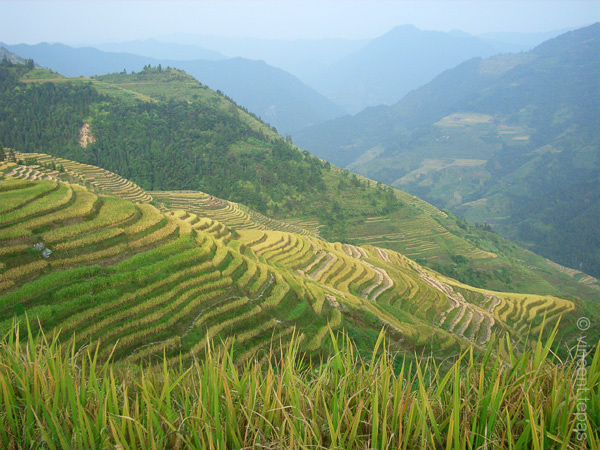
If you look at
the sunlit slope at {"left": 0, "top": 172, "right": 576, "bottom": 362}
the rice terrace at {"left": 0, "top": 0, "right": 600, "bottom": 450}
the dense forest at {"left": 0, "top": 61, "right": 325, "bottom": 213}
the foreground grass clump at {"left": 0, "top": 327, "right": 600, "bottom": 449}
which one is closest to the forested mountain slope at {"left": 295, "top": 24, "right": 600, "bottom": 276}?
the rice terrace at {"left": 0, "top": 0, "right": 600, "bottom": 450}

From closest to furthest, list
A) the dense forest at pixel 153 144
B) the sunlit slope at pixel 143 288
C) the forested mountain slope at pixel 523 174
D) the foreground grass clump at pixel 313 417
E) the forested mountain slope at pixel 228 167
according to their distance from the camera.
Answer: the foreground grass clump at pixel 313 417 → the sunlit slope at pixel 143 288 → the forested mountain slope at pixel 228 167 → the dense forest at pixel 153 144 → the forested mountain slope at pixel 523 174

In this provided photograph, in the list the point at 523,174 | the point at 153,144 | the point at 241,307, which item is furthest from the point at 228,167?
→ the point at 523,174

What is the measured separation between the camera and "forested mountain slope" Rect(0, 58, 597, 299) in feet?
191

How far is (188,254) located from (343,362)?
32.6 ft

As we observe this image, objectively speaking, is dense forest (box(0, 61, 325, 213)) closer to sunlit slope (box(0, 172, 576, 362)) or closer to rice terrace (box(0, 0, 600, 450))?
rice terrace (box(0, 0, 600, 450))

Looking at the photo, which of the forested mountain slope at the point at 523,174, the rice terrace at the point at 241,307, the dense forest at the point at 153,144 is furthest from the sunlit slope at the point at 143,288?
the forested mountain slope at the point at 523,174

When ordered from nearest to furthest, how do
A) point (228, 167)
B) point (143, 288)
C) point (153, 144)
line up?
point (143, 288) → point (228, 167) → point (153, 144)

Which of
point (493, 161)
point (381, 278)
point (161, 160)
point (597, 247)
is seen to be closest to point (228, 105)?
point (161, 160)

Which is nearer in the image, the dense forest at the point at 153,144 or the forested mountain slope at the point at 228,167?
the forested mountain slope at the point at 228,167

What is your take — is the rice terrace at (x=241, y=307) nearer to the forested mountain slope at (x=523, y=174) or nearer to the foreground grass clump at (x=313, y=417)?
the foreground grass clump at (x=313, y=417)

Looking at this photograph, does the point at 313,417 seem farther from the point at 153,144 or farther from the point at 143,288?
the point at 153,144

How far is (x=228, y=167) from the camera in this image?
68.9 metres

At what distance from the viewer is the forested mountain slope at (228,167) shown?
58.2 meters

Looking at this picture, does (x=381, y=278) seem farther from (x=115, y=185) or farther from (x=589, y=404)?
(x=115, y=185)
